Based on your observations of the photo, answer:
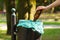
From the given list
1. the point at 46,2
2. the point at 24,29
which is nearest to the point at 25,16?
the point at 46,2

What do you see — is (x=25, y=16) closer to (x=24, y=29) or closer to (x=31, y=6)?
(x=31, y=6)

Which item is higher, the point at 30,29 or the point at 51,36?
the point at 30,29

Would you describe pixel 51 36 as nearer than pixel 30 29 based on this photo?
No

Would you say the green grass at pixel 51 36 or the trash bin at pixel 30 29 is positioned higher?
the trash bin at pixel 30 29

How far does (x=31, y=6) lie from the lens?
31.2 feet

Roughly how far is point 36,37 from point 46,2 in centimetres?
581

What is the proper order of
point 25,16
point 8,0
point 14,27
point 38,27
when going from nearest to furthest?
point 38,27
point 14,27
point 25,16
point 8,0

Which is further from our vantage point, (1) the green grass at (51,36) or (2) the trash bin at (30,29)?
(1) the green grass at (51,36)

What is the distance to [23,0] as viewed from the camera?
9.64 meters

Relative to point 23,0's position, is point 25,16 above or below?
below

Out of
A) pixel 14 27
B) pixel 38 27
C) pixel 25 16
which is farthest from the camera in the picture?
pixel 25 16

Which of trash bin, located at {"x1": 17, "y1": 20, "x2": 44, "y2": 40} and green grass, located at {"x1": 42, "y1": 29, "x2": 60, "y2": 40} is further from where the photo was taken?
green grass, located at {"x1": 42, "y1": 29, "x2": 60, "y2": 40}

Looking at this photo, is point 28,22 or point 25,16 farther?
point 25,16

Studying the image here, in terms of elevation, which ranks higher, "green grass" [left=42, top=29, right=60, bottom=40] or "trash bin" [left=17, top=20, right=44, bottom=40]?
"trash bin" [left=17, top=20, right=44, bottom=40]
